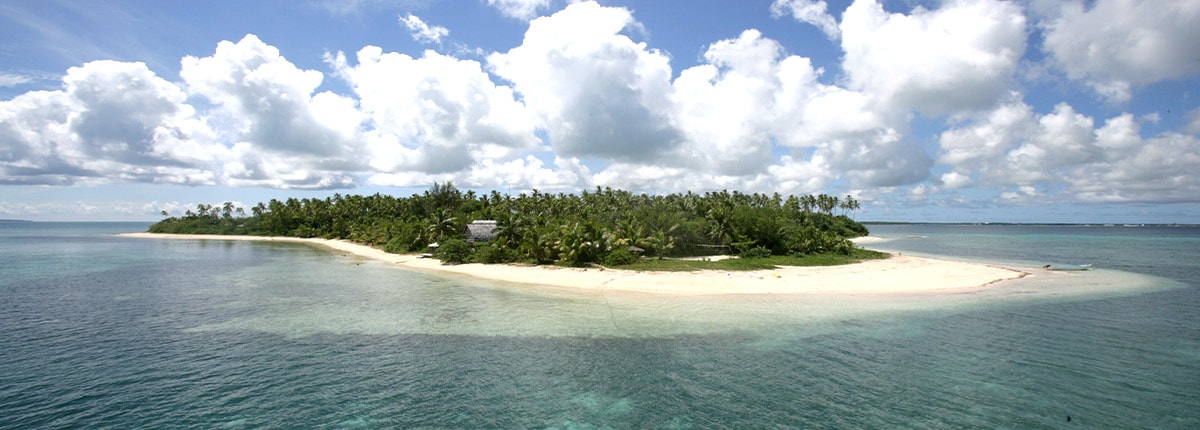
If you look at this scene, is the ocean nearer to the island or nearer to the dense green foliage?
the island

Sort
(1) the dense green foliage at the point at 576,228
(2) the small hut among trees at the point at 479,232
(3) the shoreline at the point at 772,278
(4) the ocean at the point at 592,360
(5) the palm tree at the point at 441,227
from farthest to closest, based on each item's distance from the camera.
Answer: (5) the palm tree at the point at 441,227
(2) the small hut among trees at the point at 479,232
(1) the dense green foliage at the point at 576,228
(3) the shoreline at the point at 772,278
(4) the ocean at the point at 592,360

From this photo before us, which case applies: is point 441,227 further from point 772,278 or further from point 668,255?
point 772,278

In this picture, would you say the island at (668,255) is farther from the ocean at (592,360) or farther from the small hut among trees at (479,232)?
the ocean at (592,360)

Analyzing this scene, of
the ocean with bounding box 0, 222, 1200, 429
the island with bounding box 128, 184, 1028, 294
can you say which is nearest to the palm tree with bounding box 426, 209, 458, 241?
the island with bounding box 128, 184, 1028, 294

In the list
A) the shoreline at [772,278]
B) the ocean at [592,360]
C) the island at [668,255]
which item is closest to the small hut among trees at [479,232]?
the island at [668,255]

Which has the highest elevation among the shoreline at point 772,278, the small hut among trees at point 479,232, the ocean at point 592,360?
the small hut among trees at point 479,232

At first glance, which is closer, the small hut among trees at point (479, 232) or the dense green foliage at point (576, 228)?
the dense green foliage at point (576, 228)
